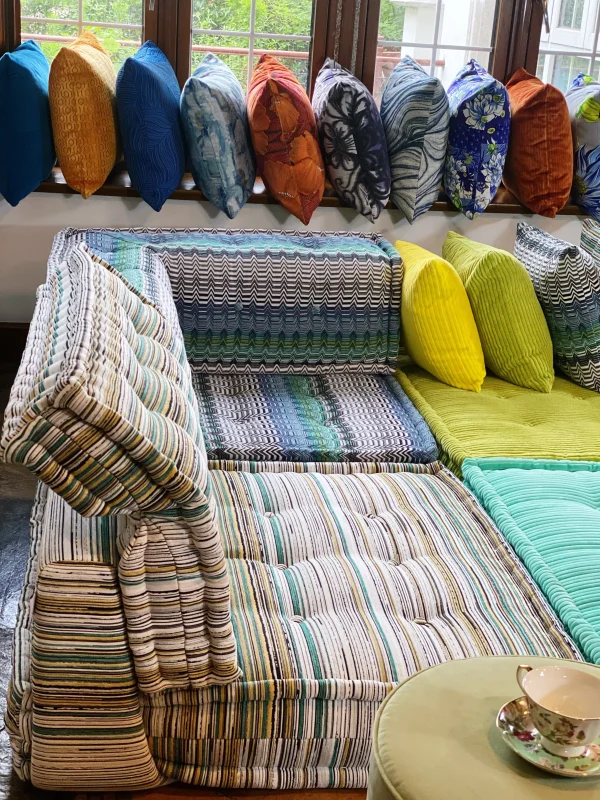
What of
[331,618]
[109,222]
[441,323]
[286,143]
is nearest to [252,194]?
[286,143]

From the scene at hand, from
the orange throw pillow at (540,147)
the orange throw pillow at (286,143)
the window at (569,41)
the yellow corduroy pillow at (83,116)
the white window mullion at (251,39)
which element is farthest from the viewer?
the window at (569,41)

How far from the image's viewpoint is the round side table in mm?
1169

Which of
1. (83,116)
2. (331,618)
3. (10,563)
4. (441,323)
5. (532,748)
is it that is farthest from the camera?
(83,116)

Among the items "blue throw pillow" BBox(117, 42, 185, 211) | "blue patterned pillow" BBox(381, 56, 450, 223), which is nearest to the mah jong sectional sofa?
"blue throw pillow" BBox(117, 42, 185, 211)

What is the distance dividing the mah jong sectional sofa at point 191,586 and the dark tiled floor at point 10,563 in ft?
0.56

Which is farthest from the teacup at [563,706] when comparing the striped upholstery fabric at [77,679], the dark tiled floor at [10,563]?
the dark tiled floor at [10,563]

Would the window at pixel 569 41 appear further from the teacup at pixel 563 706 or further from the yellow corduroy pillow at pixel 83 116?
the teacup at pixel 563 706

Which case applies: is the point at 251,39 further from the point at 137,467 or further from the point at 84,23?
the point at 137,467

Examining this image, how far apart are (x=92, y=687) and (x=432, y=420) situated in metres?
1.31

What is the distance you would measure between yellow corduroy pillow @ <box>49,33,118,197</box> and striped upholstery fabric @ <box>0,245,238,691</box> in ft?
5.96

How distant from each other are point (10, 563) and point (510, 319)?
5.00 feet

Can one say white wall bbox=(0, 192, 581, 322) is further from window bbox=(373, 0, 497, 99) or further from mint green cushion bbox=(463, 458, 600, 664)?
mint green cushion bbox=(463, 458, 600, 664)

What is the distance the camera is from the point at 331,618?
5.69 feet

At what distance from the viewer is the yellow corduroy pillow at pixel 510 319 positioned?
9.16 ft
